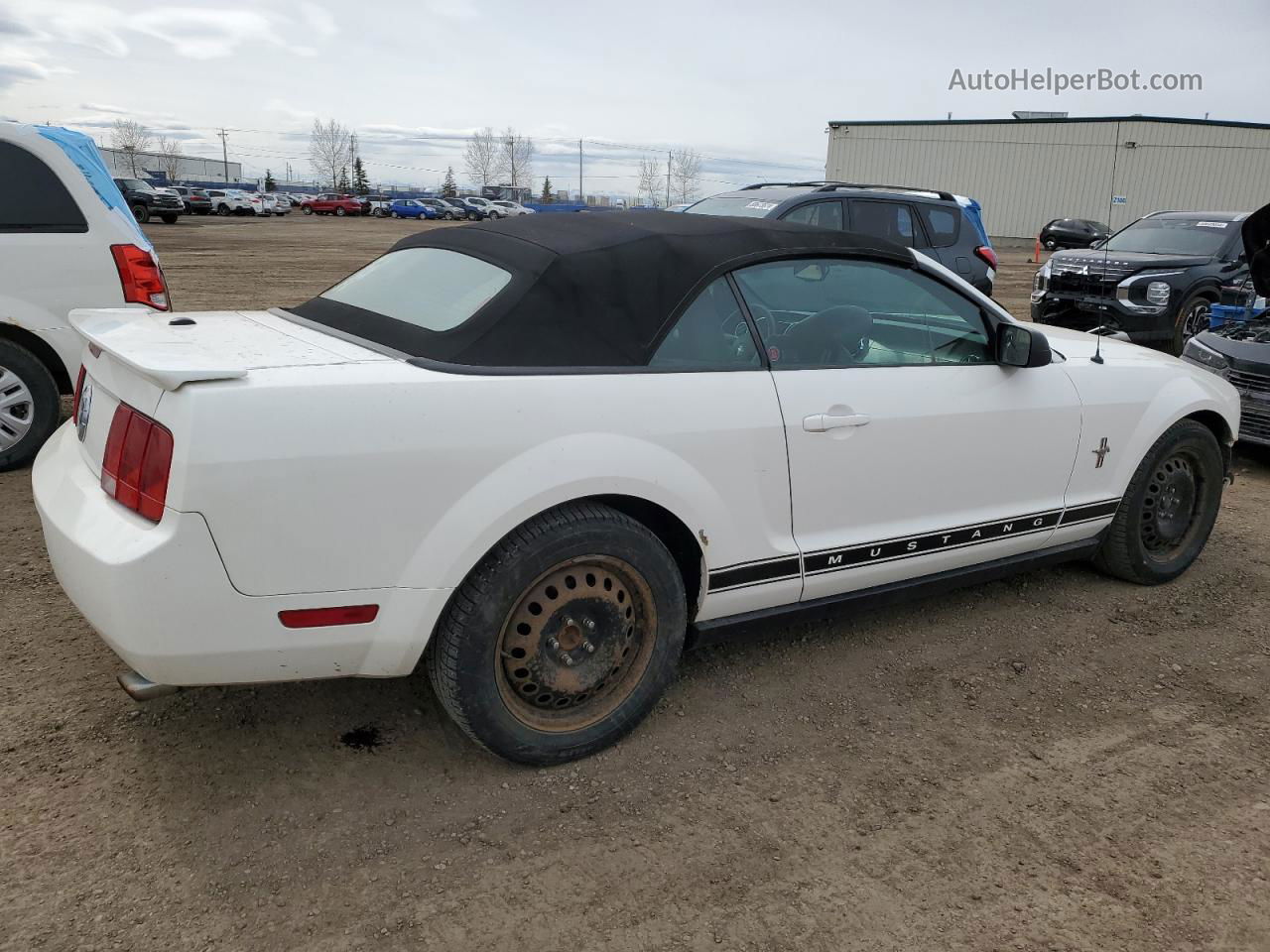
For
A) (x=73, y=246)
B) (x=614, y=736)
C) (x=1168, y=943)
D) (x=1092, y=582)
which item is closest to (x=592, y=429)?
(x=614, y=736)

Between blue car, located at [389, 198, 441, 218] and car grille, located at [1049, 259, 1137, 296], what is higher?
blue car, located at [389, 198, 441, 218]

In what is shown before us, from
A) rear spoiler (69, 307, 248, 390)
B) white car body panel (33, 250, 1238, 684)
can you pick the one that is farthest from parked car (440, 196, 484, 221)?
white car body panel (33, 250, 1238, 684)

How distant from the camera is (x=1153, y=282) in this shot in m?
10.5

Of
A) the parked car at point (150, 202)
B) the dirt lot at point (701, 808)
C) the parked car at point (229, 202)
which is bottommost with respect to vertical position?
the dirt lot at point (701, 808)

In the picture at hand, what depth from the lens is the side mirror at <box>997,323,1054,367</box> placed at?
3.58m

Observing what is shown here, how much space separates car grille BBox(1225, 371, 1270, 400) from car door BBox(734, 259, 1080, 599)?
12.2ft

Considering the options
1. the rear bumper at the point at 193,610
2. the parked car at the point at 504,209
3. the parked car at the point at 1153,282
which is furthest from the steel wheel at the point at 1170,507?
the parked car at the point at 504,209

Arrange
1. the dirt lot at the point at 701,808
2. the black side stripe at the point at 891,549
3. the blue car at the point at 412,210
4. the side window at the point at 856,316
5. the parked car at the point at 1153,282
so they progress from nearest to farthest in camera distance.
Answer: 1. the dirt lot at the point at 701,808
2. the black side stripe at the point at 891,549
3. the side window at the point at 856,316
4. the parked car at the point at 1153,282
5. the blue car at the point at 412,210

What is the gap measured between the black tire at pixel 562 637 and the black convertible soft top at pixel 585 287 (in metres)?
0.47

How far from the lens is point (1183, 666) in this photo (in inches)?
146

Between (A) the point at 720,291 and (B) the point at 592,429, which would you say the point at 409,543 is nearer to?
(B) the point at 592,429

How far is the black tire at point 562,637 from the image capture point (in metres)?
2.64

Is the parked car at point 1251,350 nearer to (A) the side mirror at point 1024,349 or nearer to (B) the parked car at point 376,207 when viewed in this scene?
(A) the side mirror at point 1024,349

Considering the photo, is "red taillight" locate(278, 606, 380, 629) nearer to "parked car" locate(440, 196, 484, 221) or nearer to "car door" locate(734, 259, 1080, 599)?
"car door" locate(734, 259, 1080, 599)
